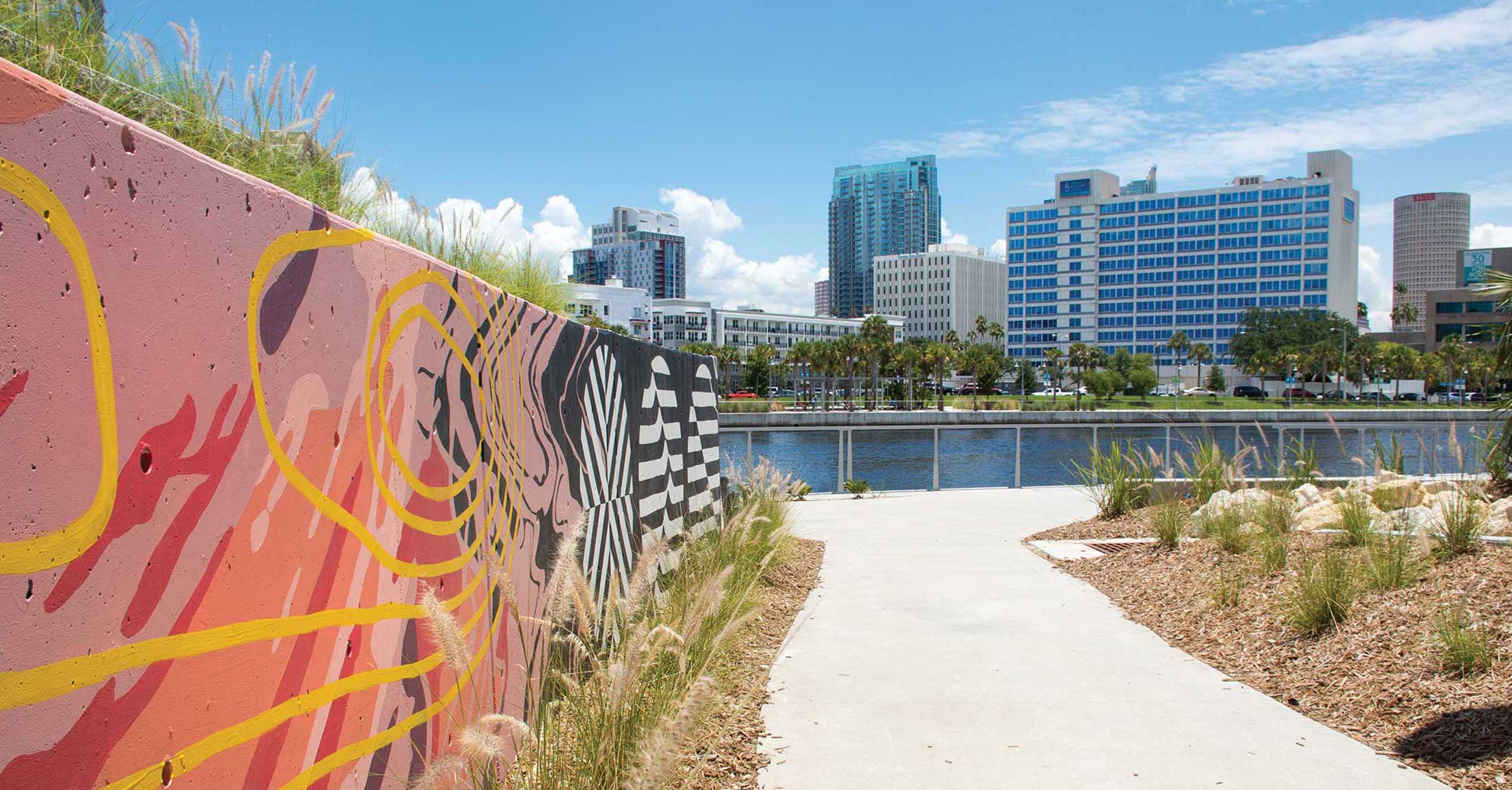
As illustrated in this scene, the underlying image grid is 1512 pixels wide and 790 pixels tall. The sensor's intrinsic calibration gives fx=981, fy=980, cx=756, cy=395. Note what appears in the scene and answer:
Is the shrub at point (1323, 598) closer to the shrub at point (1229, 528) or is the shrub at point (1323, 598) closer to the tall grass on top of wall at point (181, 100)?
the shrub at point (1229, 528)

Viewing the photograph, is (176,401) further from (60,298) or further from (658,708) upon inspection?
(658,708)

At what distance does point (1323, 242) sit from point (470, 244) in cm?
15830

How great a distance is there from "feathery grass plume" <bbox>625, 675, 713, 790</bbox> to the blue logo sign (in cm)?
16415

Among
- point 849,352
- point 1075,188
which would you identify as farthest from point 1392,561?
point 1075,188

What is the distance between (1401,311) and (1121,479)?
16134 cm

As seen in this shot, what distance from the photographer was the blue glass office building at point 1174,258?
14188cm

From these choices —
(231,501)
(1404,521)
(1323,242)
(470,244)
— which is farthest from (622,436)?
(1323,242)

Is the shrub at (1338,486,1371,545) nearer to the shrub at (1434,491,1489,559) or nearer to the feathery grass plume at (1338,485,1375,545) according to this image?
the feathery grass plume at (1338,485,1375,545)

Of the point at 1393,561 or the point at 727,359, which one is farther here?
the point at 727,359

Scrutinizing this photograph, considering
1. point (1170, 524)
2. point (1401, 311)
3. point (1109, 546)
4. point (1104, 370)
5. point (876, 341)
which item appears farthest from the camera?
point (1401, 311)

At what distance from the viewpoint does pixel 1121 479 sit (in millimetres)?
11477

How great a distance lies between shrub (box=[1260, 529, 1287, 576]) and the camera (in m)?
7.07

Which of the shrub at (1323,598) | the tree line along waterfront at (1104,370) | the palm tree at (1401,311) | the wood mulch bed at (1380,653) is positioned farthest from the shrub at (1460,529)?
the palm tree at (1401,311)

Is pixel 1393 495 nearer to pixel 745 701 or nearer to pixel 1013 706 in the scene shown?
pixel 1013 706
